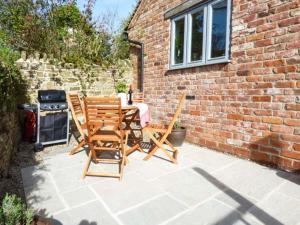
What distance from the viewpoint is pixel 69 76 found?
20.0 ft

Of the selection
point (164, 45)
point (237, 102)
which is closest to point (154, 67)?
point (164, 45)

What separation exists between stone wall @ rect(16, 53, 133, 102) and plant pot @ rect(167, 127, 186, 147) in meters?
3.25

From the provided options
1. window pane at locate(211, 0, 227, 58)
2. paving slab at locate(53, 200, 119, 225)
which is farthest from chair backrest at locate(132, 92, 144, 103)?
paving slab at locate(53, 200, 119, 225)

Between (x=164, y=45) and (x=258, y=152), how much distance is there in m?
3.14

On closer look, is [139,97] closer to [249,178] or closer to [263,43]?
[263,43]

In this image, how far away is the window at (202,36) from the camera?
3890mm

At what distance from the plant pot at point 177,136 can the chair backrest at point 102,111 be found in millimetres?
1551

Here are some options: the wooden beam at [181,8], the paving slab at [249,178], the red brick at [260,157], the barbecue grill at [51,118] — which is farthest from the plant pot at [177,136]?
Answer: the wooden beam at [181,8]

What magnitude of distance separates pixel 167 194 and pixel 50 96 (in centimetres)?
285

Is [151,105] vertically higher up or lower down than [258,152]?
higher up

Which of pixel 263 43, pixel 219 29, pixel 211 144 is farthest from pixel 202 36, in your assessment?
pixel 211 144

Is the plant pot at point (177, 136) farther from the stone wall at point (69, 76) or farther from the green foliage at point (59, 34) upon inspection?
the green foliage at point (59, 34)

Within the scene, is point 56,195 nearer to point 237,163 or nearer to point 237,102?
point 237,163

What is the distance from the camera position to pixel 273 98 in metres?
3.13
